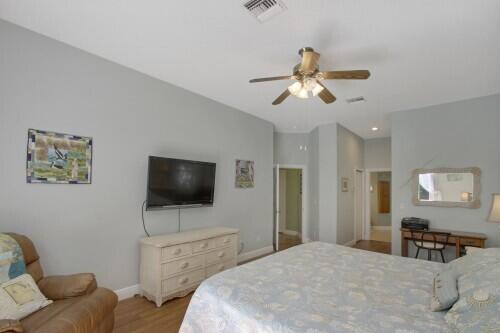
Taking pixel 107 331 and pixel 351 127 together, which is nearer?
pixel 107 331

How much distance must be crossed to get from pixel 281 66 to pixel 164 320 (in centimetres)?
303

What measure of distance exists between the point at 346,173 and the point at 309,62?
163 inches

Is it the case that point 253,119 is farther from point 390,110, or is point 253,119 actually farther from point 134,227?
point 134,227

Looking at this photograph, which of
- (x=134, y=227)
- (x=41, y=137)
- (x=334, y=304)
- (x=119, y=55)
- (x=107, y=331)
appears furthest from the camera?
(x=134, y=227)

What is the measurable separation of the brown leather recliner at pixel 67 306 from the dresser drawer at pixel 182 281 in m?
0.88

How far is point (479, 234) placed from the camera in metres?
3.68

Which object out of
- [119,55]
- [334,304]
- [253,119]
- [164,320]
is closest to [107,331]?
[164,320]

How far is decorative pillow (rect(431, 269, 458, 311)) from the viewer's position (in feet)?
4.69

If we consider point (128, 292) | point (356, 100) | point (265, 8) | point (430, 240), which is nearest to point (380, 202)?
point (430, 240)

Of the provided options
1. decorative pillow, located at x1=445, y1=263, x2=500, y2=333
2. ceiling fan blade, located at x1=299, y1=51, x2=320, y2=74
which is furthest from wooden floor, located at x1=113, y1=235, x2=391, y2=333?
ceiling fan blade, located at x1=299, y1=51, x2=320, y2=74

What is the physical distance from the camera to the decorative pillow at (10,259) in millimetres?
1816

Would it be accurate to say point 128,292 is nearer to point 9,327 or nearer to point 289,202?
point 9,327

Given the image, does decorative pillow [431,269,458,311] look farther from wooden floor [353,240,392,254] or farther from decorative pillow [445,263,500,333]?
wooden floor [353,240,392,254]

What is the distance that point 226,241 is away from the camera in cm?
373
